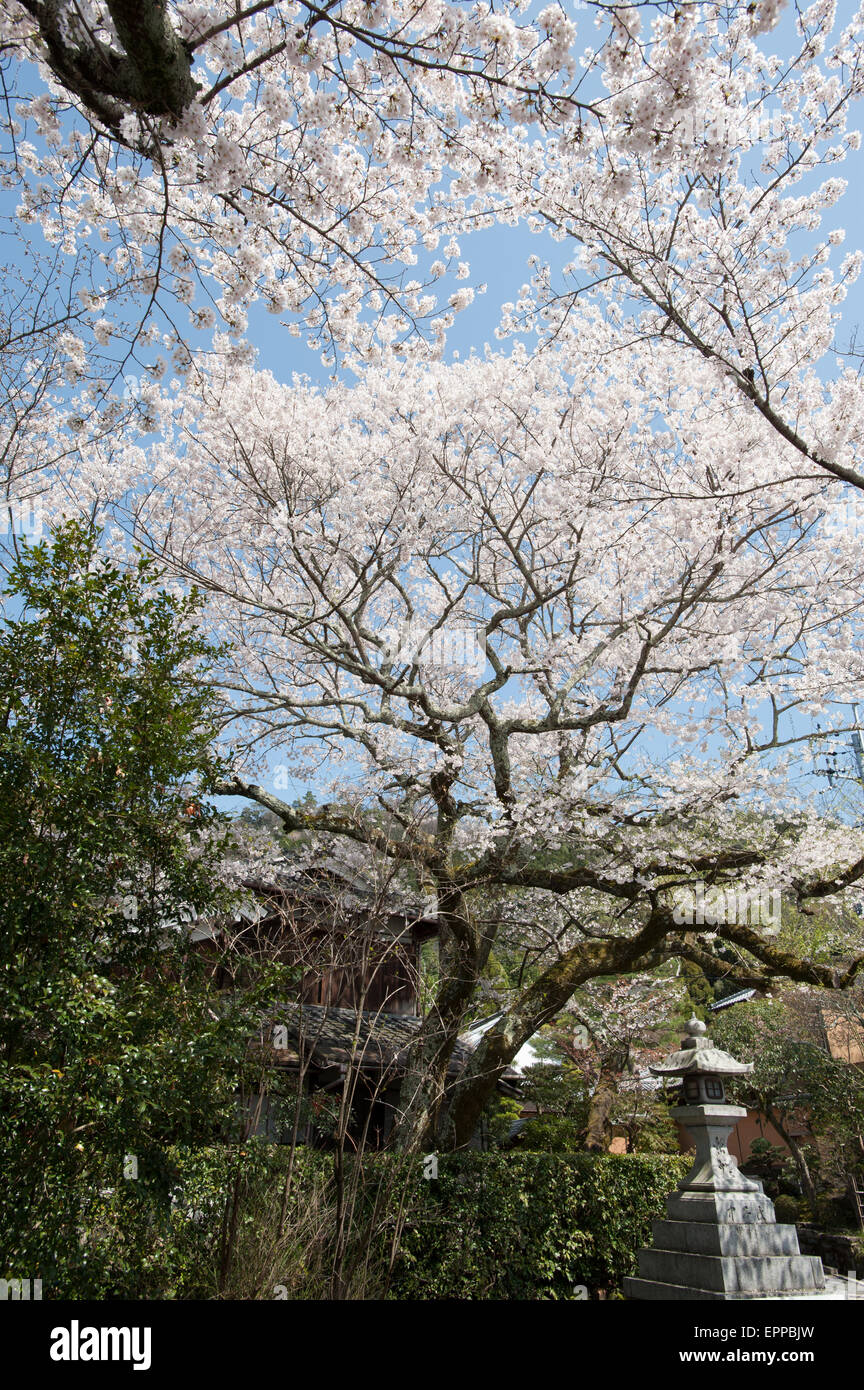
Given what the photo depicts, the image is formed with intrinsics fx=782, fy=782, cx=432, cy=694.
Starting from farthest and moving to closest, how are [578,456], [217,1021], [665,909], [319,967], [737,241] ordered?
[578,456] → [665,909] → [319,967] → [737,241] → [217,1021]

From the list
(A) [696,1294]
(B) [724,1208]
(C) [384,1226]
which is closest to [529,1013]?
(B) [724,1208]

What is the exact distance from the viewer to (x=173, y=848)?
3889 mm

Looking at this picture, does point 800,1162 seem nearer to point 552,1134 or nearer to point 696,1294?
point 552,1134

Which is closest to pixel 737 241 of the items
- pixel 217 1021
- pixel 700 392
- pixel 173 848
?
pixel 700 392

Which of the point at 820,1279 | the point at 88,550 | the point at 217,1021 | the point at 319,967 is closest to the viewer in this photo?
the point at 217,1021

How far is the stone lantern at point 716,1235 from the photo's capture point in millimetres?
6402

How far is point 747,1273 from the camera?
6371 mm

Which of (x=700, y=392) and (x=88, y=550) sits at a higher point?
(x=700, y=392)

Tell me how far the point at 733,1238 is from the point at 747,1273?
242mm

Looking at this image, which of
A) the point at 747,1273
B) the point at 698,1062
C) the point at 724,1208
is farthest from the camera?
the point at 698,1062

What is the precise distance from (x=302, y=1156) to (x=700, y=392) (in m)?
8.12

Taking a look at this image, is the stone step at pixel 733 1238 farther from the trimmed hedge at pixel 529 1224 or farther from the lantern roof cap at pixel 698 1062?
the trimmed hedge at pixel 529 1224

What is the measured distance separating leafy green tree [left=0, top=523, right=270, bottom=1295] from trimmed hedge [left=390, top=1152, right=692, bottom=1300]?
173 inches

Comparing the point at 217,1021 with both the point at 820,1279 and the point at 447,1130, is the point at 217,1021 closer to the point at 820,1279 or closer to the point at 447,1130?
the point at 447,1130
